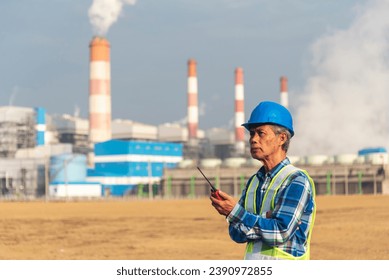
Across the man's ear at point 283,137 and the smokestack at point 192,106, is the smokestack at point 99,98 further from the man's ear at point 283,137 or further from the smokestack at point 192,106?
the man's ear at point 283,137

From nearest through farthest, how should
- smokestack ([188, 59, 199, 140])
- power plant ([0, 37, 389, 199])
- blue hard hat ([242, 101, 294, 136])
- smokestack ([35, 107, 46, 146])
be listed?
blue hard hat ([242, 101, 294, 136])
power plant ([0, 37, 389, 199])
smokestack ([35, 107, 46, 146])
smokestack ([188, 59, 199, 140])

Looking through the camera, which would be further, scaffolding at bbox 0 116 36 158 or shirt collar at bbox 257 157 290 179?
scaffolding at bbox 0 116 36 158

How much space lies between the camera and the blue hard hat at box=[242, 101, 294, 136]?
267cm

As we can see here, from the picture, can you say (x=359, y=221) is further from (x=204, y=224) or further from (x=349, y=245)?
(x=349, y=245)

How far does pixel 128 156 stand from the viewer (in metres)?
67.3

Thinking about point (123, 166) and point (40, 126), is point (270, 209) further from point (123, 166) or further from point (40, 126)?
point (40, 126)

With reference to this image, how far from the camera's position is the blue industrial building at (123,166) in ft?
215

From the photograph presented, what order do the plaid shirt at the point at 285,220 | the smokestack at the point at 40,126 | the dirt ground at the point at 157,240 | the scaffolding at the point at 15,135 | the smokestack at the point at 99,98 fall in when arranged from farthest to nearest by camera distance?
the smokestack at the point at 40,126 → the smokestack at the point at 99,98 → the scaffolding at the point at 15,135 → the dirt ground at the point at 157,240 → the plaid shirt at the point at 285,220

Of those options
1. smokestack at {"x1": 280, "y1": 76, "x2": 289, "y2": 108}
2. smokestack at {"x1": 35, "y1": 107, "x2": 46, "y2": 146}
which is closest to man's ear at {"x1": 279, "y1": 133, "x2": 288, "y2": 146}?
smokestack at {"x1": 35, "y1": 107, "x2": 46, "y2": 146}

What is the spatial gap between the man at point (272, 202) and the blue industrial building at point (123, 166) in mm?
61921

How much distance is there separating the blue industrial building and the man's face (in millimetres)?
61927

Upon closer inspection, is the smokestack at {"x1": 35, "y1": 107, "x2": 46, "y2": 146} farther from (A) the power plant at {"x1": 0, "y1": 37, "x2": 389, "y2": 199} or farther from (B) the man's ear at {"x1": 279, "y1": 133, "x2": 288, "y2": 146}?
(B) the man's ear at {"x1": 279, "y1": 133, "x2": 288, "y2": 146}

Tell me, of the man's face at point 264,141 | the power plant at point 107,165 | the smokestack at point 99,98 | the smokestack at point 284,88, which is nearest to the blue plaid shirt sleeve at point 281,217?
the man's face at point 264,141

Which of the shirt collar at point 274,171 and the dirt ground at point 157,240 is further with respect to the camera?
the dirt ground at point 157,240
